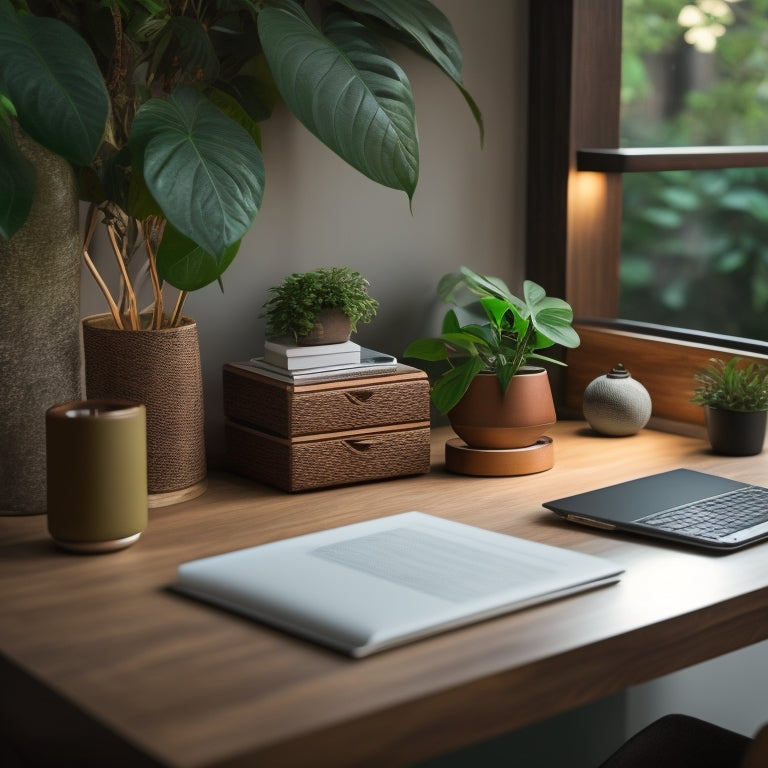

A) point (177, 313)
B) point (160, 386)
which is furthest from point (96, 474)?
point (177, 313)

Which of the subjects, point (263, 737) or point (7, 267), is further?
point (7, 267)

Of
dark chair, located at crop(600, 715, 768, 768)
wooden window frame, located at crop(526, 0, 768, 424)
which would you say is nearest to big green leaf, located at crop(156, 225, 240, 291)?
dark chair, located at crop(600, 715, 768, 768)

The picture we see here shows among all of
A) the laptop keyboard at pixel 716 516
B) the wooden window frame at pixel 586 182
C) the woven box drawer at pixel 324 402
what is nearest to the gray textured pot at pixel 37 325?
the woven box drawer at pixel 324 402

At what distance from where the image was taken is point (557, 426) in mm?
2002

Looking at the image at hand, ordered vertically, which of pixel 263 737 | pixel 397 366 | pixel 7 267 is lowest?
pixel 263 737

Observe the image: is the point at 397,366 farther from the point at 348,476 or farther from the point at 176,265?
the point at 176,265

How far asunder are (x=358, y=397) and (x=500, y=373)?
0.21 metres

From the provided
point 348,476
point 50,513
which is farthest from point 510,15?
point 50,513

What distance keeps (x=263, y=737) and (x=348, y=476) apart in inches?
30.2

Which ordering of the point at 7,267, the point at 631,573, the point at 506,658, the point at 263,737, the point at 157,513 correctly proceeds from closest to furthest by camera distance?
1. the point at 263,737
2. the point at 506,658
3. the point at 631,573
4. the point at 7,267
5. the point at 157,513

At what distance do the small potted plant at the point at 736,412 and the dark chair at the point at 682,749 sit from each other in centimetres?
54

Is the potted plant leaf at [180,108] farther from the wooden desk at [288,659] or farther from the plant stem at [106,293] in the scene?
the wooden desk at [288,659]

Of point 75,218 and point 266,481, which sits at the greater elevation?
point 75,218

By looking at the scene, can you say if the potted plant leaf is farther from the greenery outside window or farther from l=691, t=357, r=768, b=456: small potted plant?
the greenery outside window
